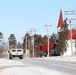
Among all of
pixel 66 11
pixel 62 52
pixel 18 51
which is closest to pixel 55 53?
pixel 62 52

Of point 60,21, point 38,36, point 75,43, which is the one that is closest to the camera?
→ point 75,43

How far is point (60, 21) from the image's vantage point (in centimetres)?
14988

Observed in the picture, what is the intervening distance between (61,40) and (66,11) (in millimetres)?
33344

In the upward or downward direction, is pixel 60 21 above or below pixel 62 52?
above

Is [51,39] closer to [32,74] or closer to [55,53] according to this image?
[55,53]

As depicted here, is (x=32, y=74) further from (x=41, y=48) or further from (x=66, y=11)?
(x=41, y=48)

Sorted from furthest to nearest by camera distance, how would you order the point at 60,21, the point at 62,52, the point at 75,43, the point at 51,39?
the point at 51,39 → the point at 60,21 → the point at 75,43 → the point at 62,52

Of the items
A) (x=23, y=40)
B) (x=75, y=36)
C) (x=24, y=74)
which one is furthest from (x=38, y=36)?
(x=24, y=74)

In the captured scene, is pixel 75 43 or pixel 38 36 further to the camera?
pixel 38 36

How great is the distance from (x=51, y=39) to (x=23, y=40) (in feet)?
109

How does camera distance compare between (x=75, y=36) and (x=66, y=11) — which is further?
(x=75, y=36)

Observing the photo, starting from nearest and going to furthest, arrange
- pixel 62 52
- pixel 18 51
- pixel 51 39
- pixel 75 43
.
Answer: pixel 18 51, pixel 62 52, pixel 75 43, pixel 51 39

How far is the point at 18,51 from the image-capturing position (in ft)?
222

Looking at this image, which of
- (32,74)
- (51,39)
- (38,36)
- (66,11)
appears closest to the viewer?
(32,74)
